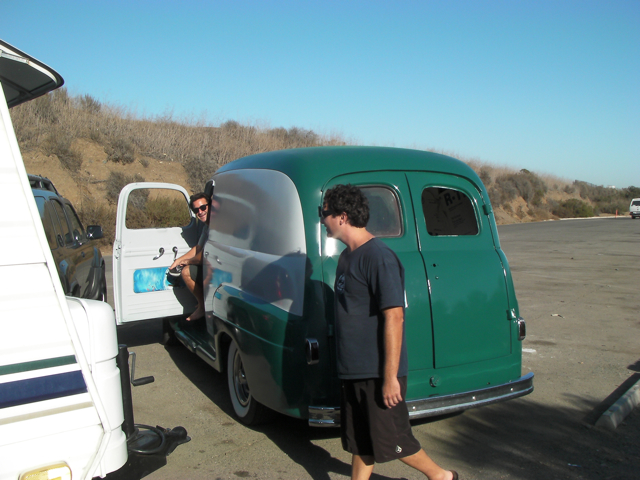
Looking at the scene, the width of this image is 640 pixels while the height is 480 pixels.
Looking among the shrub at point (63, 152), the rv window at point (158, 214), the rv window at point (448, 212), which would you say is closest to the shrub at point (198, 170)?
the shrub at point (63, 152)

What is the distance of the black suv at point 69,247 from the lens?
548cm

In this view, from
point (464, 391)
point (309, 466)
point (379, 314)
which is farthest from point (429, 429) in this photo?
point (379, 314)

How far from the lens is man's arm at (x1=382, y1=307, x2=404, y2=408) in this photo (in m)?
2.69

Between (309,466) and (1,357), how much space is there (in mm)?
2226

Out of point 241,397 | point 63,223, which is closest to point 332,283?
point 241,397

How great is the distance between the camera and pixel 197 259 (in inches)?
222

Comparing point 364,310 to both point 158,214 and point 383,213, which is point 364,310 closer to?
point 383,213

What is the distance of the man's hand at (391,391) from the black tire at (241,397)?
1.62 metres

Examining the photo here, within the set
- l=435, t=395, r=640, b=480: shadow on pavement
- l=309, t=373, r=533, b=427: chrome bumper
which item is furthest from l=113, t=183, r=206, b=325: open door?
l=435, t=395, r=640, b=480: shadow on pavement

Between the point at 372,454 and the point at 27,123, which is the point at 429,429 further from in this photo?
the point at 27,123

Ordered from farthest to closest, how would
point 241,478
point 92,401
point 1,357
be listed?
point 241,478 < point 92,401 < point 1,357

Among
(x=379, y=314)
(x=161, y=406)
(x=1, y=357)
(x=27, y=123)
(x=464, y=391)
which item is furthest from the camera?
(x=27, y=123)

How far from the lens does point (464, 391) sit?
3.78 m

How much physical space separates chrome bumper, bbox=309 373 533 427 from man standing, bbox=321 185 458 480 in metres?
0.47
